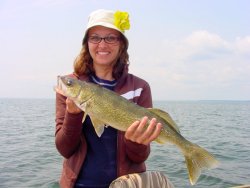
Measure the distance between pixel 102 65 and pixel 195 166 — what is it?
1722 mm

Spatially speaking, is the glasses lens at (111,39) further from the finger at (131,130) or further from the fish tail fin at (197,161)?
the fish tail fin at (197,161)

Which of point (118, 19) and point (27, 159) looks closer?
point (118, 19)

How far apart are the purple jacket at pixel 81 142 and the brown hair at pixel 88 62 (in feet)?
0.41

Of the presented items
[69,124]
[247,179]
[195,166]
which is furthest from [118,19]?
[247,179]

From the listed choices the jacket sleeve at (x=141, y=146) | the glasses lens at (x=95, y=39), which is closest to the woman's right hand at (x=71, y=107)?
the jacket sleeve at (x=141, y=146)

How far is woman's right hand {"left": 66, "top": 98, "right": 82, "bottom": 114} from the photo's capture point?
389cm

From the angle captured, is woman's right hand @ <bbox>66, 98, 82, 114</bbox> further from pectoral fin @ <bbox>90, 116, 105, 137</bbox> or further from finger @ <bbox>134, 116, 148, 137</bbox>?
finger @ <bbox>134, 116, 148, 137</bbox>

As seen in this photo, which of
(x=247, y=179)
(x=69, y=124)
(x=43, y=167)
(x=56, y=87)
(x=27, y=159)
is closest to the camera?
(x=69, y=124)

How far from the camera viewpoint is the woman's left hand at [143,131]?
3.84 metres

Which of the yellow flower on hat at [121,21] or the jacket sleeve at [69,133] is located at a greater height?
the yellow flower on hat at [121,21]

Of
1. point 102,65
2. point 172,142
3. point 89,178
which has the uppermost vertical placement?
point 102,65

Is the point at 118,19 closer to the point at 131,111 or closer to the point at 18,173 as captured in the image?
the point at 131,111

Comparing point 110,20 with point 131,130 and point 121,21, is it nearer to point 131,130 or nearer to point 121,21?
point 121,21

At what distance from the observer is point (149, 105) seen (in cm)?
440
